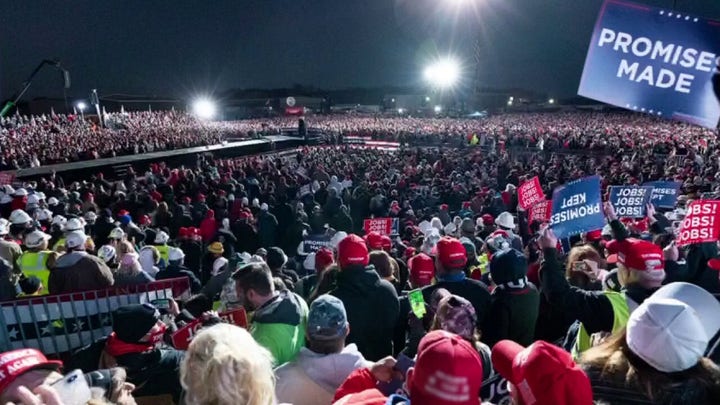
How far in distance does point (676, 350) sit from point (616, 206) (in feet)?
23.1

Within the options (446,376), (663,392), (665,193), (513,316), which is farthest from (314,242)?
(665,193)

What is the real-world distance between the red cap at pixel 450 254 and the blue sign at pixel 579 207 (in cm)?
236

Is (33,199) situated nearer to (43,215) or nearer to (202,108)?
(43,215)

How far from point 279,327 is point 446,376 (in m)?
1.88

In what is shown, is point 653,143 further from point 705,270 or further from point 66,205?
point 66,205

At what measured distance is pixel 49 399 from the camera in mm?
1954

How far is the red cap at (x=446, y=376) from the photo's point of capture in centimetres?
170

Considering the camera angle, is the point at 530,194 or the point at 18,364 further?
the point at 530,194

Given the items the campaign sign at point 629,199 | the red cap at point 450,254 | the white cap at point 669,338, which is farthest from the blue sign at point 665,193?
the white cap at point 669,338

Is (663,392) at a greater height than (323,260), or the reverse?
(663,392)

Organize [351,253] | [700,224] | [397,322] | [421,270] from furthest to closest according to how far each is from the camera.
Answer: [700,224], [421,270], [397,322], [351,253]

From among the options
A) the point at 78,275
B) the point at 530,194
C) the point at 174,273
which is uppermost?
the point at 530,194

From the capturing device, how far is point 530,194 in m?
8.66

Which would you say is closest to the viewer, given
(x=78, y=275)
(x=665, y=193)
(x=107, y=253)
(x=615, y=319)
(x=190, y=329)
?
(x=615, y=319)
